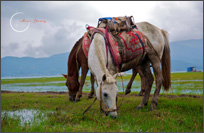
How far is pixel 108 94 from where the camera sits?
3.88m

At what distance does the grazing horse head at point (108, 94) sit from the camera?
12.7ft

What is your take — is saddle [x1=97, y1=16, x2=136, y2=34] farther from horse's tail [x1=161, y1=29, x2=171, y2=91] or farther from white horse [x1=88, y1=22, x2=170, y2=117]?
horse's tail [x1=161, y1=29, x2=171, y2=91]

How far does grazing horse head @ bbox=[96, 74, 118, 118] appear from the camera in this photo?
388cm

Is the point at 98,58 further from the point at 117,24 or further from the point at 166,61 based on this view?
the point at 166,61

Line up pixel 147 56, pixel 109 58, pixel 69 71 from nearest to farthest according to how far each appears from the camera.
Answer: pixel 109 58 → pixel 147 56 → pixel 69 71

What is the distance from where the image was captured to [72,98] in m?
7.09

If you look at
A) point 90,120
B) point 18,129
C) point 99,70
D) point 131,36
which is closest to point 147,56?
point 131,36

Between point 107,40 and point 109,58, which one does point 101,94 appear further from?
point 107,40

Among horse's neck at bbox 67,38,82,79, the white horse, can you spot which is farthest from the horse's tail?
horse's neck at bbox 67,38,82,79

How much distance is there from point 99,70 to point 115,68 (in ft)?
2.26

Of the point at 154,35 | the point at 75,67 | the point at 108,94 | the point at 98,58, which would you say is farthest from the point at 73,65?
the point at 108,94

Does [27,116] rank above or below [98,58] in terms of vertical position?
below

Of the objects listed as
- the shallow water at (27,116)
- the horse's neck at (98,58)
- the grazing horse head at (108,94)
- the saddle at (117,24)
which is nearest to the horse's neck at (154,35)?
the saddle at (117,24)

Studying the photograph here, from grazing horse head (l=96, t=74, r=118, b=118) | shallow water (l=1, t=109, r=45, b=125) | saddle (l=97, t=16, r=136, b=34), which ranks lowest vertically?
shallow water (l=1, t=109, r=45, b=125)
